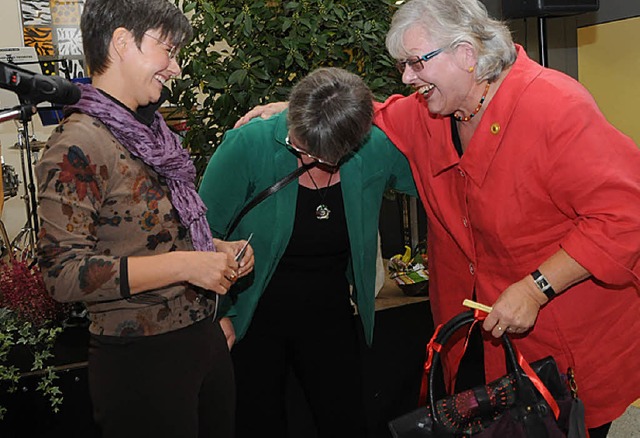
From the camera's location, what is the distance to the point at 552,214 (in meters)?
1.62

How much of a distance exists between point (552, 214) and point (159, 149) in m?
0.91

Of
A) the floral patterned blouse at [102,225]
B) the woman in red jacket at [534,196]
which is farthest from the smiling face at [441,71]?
the floral patterned blouse at [102,225]

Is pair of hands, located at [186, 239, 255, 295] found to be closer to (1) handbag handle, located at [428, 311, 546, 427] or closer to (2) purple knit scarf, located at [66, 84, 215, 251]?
(2) purple knit scarf, located at [66, 84, 215, 251]

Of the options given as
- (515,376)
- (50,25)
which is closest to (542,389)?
(515,376)

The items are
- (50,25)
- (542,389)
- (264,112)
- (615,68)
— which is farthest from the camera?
(50,25)

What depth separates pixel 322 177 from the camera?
200cm

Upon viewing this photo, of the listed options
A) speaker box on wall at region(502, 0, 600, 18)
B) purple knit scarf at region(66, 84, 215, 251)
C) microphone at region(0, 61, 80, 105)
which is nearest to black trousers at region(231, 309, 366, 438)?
purple knit scarf at region(66, 84, 215, 251)

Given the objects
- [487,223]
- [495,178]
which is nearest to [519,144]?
[495,178]

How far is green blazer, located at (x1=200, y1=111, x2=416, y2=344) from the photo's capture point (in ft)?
6.36

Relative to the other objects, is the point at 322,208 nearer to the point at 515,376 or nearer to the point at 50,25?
the point at 515,376

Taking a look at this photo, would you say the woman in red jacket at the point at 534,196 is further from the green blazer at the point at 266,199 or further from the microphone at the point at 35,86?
the microphone at the point at 35,86

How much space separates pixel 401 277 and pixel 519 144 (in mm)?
1354

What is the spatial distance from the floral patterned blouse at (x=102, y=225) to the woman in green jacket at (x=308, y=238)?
0.56 metres

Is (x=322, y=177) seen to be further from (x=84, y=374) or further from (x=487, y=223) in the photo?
(x=84, y=374)
